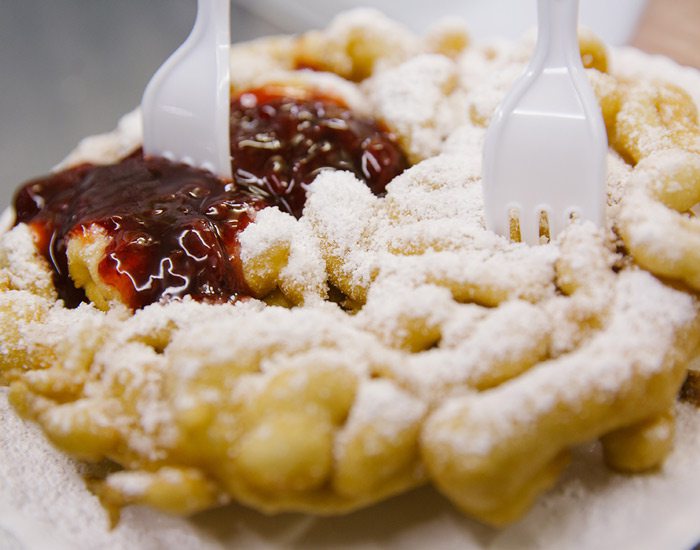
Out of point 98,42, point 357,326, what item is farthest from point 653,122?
point 98,42

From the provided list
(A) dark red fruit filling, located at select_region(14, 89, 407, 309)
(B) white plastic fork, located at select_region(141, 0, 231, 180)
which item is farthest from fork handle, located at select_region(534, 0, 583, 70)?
(B) white plastic fork, located at select_region(141, 0, 231, 180)

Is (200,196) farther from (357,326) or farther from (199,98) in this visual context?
(357,326)

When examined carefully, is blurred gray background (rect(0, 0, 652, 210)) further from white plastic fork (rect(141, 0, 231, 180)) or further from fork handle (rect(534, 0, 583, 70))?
fork handle (rect(534, 0, 583, 70))

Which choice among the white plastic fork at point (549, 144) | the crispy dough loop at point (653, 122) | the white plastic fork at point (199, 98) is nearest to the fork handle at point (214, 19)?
the white plastic fork at point (199, 98)

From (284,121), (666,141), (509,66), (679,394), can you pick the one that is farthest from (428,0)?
(679,394)

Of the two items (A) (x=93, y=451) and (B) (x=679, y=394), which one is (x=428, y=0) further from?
(A) (x=93, y=451)
